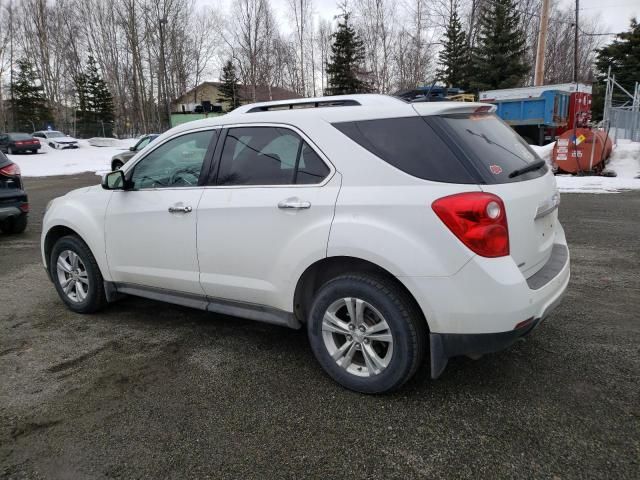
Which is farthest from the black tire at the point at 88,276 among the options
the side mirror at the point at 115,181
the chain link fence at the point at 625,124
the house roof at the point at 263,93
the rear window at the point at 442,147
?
the house roof at the point at 263,93

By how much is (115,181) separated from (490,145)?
9.62ft

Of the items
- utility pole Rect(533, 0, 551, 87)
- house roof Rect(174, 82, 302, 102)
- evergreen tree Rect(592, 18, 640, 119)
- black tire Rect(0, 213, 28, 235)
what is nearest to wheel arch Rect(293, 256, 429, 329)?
black tire Rect(0, 213, 28, 235)

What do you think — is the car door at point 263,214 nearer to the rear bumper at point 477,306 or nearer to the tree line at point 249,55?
the rear bumper at point 477,306

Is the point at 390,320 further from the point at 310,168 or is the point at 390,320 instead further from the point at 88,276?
the point at 88,276

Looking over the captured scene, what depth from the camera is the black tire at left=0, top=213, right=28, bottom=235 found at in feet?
27.4

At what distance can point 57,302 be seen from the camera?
4906 mm

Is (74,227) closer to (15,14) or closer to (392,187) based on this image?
(392,187)

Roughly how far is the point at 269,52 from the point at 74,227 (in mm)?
45092

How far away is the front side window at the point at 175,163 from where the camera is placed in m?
3.68

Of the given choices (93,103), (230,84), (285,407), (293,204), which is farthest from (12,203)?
(93,103)

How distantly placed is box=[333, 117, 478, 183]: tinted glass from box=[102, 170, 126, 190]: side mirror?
205 cm

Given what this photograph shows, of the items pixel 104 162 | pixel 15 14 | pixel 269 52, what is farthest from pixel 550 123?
pixel 15 14

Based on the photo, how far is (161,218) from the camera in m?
3.73

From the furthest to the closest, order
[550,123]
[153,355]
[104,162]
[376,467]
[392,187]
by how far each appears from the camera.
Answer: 1. [104,162]
2. [550,123]
3. [153,355]
4. [392,187]
5. [376,467]
